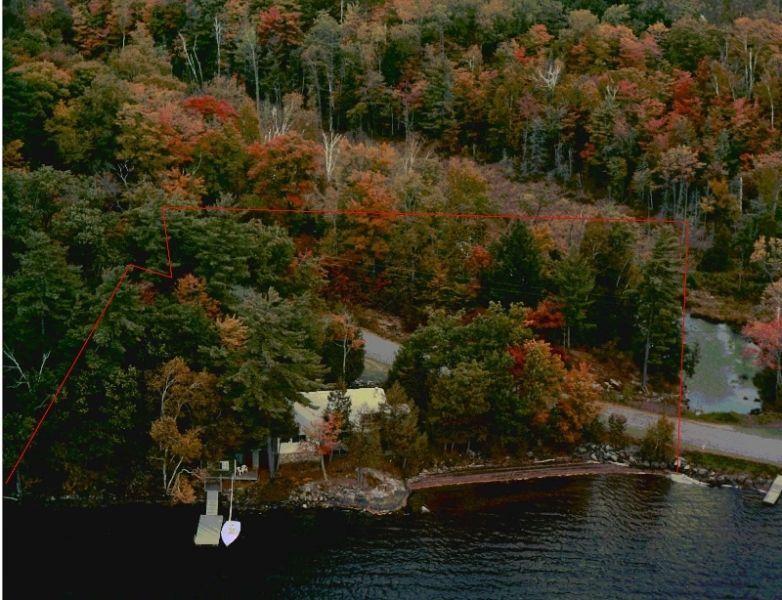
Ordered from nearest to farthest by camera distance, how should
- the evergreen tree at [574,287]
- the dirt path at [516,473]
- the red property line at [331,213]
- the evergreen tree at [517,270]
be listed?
the red property line at [331,213], the dirt path at [516,473], the evergreen tree at [574,287], the evergreen tree at [517,270]

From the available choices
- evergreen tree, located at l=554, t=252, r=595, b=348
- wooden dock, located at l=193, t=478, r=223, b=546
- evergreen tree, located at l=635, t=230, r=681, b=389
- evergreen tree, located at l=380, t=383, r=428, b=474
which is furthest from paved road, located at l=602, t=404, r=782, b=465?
wooden dock, located at l=193, t=478, r=223, b=546

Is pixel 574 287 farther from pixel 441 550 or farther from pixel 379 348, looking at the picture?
pixel 441 550

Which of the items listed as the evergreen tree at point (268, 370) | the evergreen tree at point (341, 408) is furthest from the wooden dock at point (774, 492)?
the evergreen tree at point (268, 370)

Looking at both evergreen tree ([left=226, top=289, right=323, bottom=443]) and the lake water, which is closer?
evergreen tree ([left=226, top=289, right=323, bottom=443])

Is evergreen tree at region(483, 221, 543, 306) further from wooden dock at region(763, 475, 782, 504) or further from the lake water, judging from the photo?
wooden dock at region(763, 475, 782, 504)

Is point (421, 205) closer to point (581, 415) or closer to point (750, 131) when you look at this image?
point (581, 415)

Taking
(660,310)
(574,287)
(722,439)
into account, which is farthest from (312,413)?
(722,439)

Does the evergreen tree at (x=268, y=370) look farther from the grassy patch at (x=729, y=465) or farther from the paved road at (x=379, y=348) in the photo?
the grassy patch at (x=729, y=465)
